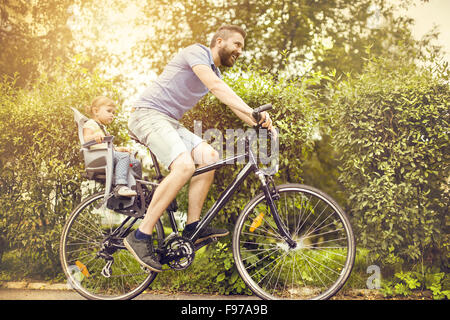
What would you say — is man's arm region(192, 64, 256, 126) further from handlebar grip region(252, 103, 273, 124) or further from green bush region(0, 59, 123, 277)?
green bush region(0, 59, 123, 277)

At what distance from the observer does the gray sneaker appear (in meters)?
3.05

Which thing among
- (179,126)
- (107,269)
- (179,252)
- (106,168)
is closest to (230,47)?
(179,126)

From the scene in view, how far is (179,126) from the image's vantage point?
3385mm

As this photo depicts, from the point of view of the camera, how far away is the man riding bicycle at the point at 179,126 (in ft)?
10.1

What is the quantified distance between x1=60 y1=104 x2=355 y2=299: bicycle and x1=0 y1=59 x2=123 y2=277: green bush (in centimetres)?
72

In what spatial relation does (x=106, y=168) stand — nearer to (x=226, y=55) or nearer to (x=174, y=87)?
(x=174, y=87)

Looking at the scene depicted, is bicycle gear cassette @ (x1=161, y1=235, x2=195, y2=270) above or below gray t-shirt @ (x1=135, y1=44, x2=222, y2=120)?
below

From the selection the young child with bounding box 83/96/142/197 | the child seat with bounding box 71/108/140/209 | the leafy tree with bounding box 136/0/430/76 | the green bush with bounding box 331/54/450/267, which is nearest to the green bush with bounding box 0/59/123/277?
the young child with bounding box 83/96/142/197

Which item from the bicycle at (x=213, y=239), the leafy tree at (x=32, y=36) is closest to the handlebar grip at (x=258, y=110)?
the bicycle at (x=213, y=239)

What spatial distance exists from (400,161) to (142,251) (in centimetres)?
258

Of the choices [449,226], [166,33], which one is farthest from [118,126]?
[166,33]

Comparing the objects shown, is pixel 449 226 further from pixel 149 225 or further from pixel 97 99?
pixel 97 99

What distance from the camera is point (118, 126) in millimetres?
4309

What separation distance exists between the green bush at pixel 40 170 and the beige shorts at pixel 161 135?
1114 millimetres
